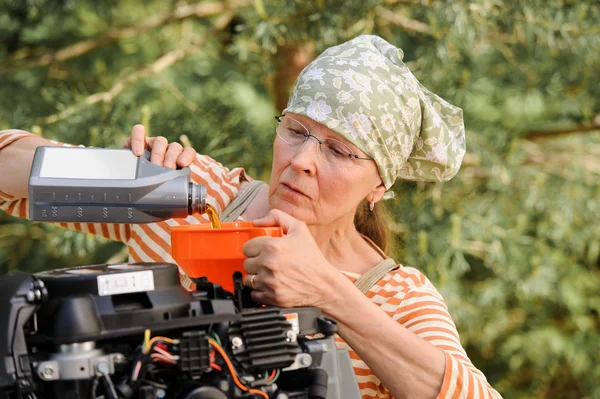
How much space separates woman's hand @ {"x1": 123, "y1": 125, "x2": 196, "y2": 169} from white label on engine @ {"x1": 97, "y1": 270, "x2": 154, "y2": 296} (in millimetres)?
331

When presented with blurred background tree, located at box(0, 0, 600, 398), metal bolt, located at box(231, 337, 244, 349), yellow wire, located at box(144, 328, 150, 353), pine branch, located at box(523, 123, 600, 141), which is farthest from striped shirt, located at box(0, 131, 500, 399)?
pine branch, located at box(523, 123, 600, 141)

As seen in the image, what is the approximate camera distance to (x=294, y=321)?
113 cm

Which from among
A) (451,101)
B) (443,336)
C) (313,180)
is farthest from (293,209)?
(451,101)

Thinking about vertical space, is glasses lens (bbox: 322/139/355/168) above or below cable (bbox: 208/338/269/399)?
above

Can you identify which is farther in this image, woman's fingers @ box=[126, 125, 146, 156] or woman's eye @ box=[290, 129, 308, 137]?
woman's eye @ box=[290, 129, 308, 137]

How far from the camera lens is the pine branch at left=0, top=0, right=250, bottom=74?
11.3ft

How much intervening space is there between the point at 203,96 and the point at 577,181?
1.59 m

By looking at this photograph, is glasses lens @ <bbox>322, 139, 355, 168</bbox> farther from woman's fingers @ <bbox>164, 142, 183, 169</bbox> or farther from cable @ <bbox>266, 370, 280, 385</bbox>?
cable @ <bbox>266, 370, 280, 385</bbox>

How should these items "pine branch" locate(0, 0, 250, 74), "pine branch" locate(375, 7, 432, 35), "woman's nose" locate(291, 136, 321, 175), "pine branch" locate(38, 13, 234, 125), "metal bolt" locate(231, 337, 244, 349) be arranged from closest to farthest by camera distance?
"metal bolt" locate(231, 337, 244, 349) → "woman's nose" locate(291, 136, 321, 175) → "pine branch" locate(38, 13, 234, 125) → "pine branch" locate(375, 7, 432, 35) → "pine branch" locate(0, 0, 250, 74)

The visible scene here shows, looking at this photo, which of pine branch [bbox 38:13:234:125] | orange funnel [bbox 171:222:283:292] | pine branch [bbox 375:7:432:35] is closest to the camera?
orange funnel [bbox 171:222:283:292]

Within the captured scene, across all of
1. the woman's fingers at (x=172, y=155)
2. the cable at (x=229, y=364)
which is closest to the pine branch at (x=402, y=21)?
the woman's fingers at (x=172, y=155)

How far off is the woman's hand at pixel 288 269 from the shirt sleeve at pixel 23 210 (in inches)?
21.3

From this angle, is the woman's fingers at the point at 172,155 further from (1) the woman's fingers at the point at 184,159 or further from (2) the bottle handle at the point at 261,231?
(2) the bottle handle at the point at 261,231

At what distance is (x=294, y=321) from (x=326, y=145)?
0.54 metres
